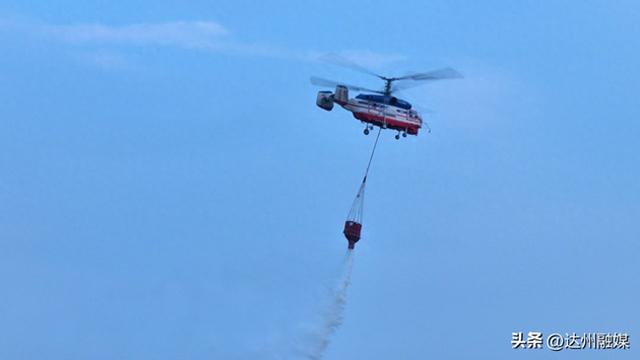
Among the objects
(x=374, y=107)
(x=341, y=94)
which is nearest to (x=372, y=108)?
(x=374, y=107)

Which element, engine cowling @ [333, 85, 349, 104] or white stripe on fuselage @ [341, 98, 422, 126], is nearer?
white stripe on fuselage @ [341, 98, 422, 126]

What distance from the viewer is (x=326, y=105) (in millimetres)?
85750

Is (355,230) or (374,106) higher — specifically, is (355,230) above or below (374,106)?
below

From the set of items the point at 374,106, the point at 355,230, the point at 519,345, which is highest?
the point at 374,106

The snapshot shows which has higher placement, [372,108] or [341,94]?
[341,94]

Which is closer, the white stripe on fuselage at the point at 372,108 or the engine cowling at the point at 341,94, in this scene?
the white stripe on fuselage at the point at 372,108

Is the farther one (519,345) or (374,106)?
(374,106)

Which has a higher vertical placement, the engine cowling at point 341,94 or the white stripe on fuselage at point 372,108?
the engine cowling at point 341,94

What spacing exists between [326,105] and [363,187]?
6.67 meters

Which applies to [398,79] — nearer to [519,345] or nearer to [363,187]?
[363,187]

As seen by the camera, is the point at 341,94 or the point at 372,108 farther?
the point at 341,94

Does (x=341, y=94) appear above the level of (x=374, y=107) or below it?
above

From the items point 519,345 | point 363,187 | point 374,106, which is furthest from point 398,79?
point 519,345

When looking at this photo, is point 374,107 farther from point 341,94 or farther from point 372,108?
point 341,94
